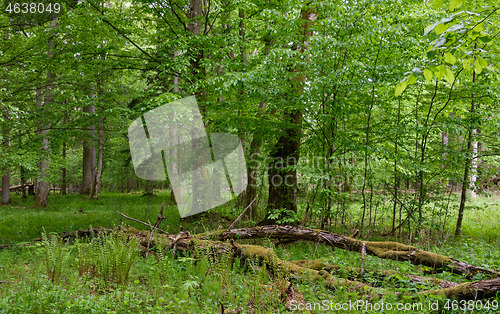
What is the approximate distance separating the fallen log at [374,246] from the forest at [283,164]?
0.09 ft

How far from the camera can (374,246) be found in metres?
4.99

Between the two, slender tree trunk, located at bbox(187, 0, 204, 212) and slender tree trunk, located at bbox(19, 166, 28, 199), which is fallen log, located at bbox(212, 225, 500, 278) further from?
slender tree trunk, located at bbox(19, 166, 28, 199)

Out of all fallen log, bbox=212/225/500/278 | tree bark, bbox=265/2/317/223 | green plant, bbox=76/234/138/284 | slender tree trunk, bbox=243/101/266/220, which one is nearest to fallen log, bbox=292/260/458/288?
fallen log, bbox=212/225/500/278

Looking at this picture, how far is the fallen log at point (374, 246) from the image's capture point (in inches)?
163

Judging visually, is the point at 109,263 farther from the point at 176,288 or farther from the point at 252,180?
the point at 252,180

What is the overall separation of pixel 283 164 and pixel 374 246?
13.2ft

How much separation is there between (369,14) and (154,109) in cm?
550

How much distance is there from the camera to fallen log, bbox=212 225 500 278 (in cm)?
415

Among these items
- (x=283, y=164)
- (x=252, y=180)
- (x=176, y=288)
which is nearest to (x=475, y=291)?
(x=176, y=288)

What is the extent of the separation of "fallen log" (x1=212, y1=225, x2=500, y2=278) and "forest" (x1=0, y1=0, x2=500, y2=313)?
3 cm

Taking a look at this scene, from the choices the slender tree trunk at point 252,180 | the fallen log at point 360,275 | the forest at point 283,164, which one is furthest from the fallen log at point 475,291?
the slender tree trunk at point 252,180

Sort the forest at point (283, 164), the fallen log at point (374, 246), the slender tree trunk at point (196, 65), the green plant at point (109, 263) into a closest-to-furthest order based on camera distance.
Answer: the forest at point (283, 164)
the green plant at point (109, 263)
the fallen log at point (374, 246)
the slender tree trunk at point (196, 65)

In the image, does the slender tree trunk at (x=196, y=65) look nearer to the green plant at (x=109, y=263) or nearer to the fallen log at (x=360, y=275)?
the green plant at (x=109, y=263)

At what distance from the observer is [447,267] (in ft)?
14.2
